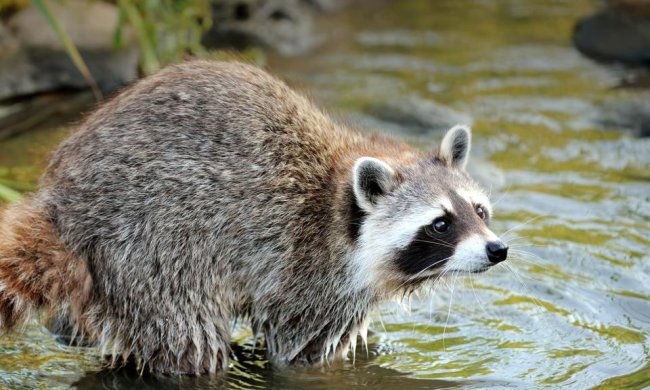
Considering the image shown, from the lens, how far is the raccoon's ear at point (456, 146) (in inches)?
242

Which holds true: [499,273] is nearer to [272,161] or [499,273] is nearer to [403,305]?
[403,305]

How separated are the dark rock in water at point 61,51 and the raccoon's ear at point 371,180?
4.92m

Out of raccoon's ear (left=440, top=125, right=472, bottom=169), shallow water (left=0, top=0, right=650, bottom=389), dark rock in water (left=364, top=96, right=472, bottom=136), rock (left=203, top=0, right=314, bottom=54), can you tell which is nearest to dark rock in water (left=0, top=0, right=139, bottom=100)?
shallow water (left=0, top=0, right=650, bottom=389)

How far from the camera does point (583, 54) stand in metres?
12.2

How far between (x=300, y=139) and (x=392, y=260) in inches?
36.0

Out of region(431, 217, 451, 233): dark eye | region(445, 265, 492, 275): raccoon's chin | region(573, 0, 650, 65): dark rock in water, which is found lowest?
region(445, 265, 492, 275): raccoon's chin

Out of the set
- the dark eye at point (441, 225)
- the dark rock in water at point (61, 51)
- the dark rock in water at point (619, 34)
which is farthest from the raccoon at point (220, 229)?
the dark rock in water at point (619, 34)

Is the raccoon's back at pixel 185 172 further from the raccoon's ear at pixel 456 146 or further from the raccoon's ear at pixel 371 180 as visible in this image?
the raccoon's ear at pixel 456 146

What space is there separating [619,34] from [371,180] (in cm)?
711

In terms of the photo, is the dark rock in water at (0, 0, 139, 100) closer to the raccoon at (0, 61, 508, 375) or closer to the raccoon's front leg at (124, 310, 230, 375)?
the raccoon at (0, 61, 508, 375)

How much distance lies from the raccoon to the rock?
6545 millimetres

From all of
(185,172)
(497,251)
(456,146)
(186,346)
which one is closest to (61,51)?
(185,172)

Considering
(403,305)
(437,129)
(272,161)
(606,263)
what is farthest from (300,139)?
(437,129)

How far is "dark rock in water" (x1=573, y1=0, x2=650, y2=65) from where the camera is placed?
38.2ft
